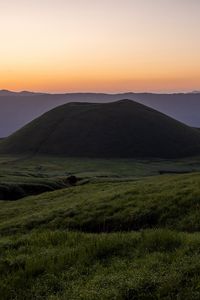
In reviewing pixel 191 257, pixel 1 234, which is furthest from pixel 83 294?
pixel 1 234

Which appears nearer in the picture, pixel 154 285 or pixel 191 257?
pixel 154 285

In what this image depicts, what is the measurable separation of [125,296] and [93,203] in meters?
21.6

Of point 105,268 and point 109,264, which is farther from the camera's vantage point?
point 109,264

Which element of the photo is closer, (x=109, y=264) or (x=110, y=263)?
(x=109, y=264)

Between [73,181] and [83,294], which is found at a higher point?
[83,294]

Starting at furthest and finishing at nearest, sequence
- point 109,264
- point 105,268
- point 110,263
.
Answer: point 110,263 < point 109,264 < point 105,268

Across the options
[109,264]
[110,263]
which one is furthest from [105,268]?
[110,263]

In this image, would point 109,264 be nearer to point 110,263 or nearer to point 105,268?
point 110,263

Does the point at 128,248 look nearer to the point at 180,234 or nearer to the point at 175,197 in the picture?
the point at 180,234

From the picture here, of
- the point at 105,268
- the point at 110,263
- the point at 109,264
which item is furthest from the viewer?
the point at 110,263

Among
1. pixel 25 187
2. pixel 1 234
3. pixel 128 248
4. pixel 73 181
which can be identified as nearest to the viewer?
pixel 128 248

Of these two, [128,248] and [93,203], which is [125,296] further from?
[93,203]

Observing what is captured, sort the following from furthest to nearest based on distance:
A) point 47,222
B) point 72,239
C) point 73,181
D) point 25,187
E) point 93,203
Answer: point 73,181 < point 25,187 < point 93,203 < point 47,222 < point 72,239

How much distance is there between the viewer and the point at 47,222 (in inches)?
1251
